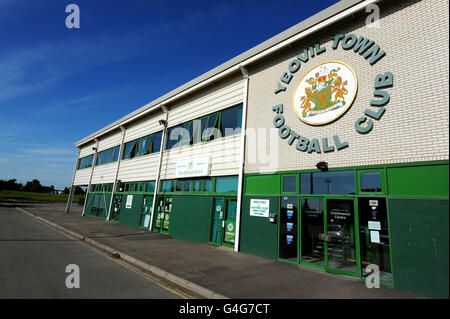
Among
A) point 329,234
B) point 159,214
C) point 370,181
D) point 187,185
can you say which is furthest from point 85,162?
point 370,181

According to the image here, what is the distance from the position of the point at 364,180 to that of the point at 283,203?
2797 millimetres

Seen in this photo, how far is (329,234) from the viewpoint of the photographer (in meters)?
7.35

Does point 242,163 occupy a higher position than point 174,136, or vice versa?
point 174,136

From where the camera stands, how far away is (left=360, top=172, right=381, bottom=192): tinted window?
675 cm

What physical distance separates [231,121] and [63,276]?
28.3 feet

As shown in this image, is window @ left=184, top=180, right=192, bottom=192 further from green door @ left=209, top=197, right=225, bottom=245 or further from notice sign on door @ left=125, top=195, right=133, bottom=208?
notice sign on door @ left=125, top=195, right=133, bottom=208

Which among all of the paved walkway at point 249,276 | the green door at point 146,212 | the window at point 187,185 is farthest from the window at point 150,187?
the paved walkway at point 249,276

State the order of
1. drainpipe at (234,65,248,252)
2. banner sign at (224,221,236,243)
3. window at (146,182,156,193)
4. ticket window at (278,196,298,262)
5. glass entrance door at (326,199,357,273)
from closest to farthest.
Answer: glass entrance door at (326,199,357,273) → ticket window at (278,196,298,262) → drainpipe at (234,65,248,252) → banner sign at (224,221,236,243) → window at (146,182,156,193)

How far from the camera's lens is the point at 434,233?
5504mm

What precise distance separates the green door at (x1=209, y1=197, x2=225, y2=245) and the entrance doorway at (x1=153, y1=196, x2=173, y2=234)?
11.9 ft

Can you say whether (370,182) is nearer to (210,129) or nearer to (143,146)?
(210,129)

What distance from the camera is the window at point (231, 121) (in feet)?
36.9

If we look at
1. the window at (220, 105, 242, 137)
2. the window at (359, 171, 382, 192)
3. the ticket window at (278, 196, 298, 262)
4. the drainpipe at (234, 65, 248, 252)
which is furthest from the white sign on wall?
the window at (359, 171, 382, 192)

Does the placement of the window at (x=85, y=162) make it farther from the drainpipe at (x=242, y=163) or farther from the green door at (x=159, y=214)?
the drainpipe at (x=242, y=163)
